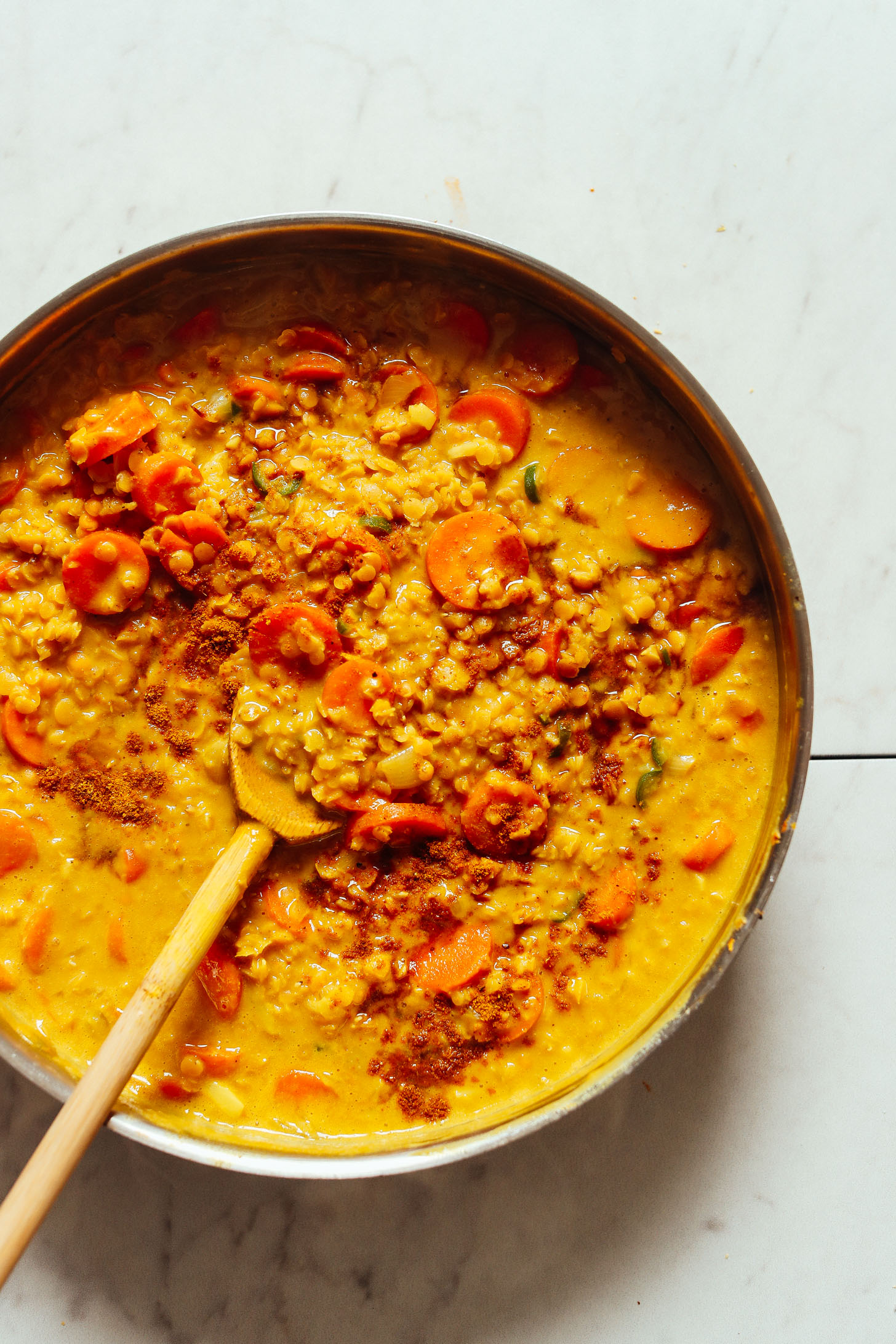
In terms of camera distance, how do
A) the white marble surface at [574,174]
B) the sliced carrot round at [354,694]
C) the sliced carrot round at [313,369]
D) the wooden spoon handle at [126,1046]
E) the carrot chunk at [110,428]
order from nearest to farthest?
the wooden spoon handle at [126,1046] < the sliced carrot round at [354,694] < the carrot chunk at [110,428] < the sliced carrot round at [313,369] < the white marble surface at [574,174]

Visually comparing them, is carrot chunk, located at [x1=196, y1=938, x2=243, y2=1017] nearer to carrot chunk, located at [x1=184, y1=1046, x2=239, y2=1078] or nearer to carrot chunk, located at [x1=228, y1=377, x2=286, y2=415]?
carrot chunk, located at [x1=184, y1=1046, x2=239, y2=1078]

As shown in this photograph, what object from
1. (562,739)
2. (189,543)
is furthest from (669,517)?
(189,543)

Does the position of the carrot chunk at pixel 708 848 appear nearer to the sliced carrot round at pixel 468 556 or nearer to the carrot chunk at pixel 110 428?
the sliced carrot round at pixel 468 556

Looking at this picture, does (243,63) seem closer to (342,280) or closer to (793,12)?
(342,280)

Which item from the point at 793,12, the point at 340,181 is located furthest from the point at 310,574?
the point at 793,12

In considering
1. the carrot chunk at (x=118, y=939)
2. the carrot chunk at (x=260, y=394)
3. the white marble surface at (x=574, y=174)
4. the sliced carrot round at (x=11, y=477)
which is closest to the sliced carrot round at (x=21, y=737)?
the carrot chunk at (x=118, y=939)
